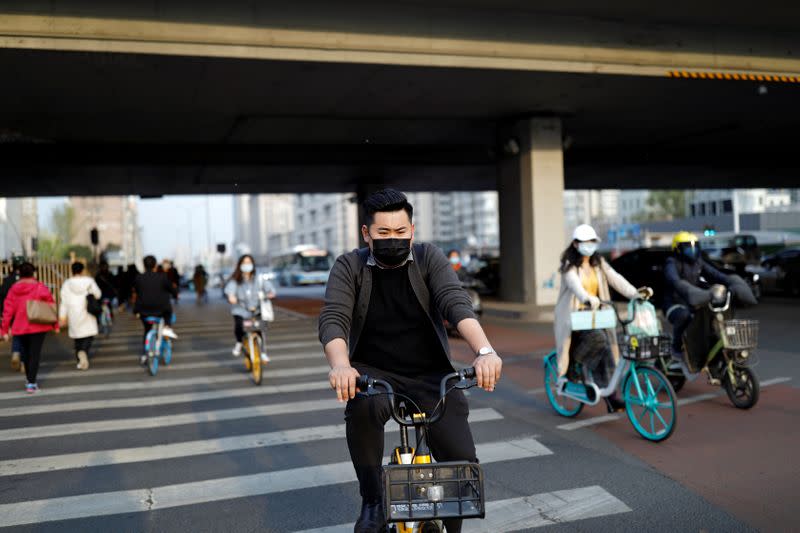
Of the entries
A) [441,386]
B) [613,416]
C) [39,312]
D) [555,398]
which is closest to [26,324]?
[39,312]

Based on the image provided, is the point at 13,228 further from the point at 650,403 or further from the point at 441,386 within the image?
the point at 441,386

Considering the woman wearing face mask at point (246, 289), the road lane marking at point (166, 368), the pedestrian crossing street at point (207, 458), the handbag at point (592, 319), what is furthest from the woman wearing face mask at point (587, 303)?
the road lane marking at point (166, 368)

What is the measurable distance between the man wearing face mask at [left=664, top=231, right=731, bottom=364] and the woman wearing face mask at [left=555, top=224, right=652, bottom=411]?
1.03m

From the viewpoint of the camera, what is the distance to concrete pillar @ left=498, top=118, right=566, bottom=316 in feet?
63.5

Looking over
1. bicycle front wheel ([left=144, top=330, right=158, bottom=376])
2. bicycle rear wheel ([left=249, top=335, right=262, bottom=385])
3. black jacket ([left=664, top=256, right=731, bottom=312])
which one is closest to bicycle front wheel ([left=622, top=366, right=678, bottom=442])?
black jacket ([left=664, top=256, right=731, bottom=312])

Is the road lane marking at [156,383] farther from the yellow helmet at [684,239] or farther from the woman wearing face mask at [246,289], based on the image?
the yellow helmet at [684,239]

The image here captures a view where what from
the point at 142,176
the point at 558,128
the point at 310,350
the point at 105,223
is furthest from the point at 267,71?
the point at 105,223

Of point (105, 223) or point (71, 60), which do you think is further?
point (105, 223)

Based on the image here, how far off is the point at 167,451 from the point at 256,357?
11.5ft

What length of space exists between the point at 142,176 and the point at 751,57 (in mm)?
23173

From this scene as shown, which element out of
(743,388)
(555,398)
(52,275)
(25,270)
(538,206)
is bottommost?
(555,398)

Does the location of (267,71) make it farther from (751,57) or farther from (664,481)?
(664,481)

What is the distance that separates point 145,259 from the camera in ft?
42.1

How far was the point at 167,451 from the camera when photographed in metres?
6.58
